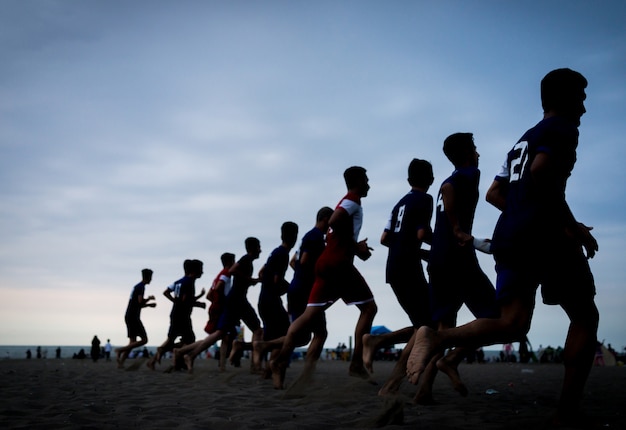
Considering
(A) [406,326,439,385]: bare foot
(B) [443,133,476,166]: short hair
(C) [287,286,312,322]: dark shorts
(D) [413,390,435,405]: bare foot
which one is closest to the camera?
(A) [406,326,439,385]: bare foot

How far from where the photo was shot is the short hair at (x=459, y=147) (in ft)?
16.2

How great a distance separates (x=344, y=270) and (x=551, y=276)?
9.16 ft

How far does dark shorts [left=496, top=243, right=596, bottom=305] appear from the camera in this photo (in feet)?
10.2

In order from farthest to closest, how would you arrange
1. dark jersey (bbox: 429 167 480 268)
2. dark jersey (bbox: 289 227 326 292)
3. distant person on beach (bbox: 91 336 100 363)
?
distant person on beach (bbox: 91 336 100 363) < dark jersey (bbox: 289 227 326 292) < dark jersey (bbox: 429 167 480 268)

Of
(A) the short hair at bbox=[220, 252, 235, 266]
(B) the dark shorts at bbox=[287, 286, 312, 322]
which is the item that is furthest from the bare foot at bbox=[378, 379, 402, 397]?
(A) the short hair at bbox=[220, 252, 235, 266]

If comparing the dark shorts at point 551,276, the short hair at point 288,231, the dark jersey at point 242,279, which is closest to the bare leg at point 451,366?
the dark shorts at point 551,276

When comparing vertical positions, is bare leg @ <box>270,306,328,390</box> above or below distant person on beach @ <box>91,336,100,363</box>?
above

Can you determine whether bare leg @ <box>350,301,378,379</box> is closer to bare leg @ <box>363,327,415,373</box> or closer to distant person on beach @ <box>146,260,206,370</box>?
bare leg @ <box>363,327,415,373</box>

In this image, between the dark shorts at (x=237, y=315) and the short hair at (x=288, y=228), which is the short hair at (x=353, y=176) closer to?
the short hair at (x=288, y=228)

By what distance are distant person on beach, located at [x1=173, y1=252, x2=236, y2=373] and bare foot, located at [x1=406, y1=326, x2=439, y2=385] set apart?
695 centimetres

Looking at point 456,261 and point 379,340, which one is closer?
point 456,261

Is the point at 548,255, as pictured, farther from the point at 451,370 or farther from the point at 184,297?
the point at 184,297

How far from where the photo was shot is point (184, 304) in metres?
11.5

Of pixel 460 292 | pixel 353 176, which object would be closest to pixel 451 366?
pixel 460 292
